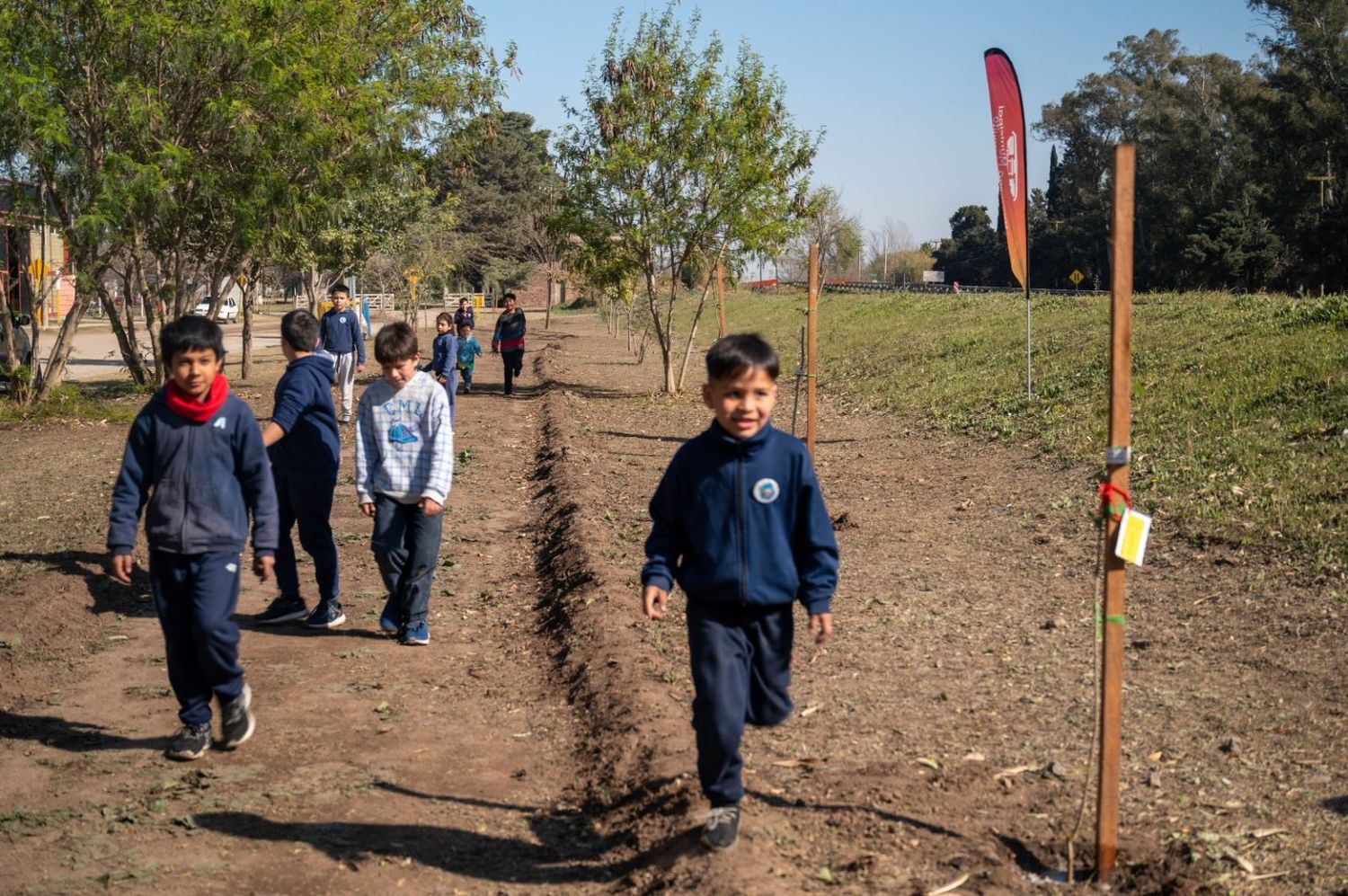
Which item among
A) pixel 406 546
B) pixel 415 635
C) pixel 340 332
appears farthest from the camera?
pixel 340 332

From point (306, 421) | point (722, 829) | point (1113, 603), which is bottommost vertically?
point (722, 829)

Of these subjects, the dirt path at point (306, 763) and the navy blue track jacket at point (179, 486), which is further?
the navy blue track jacket at point (179, 486)

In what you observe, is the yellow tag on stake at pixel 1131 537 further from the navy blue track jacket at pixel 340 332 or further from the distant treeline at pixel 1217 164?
the distant treeline at pixel 1217 164

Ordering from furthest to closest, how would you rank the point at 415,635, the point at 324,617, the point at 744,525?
the point at 324,617, the point at 415,635, the point at 744,525

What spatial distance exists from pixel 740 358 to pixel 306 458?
13.6 feet

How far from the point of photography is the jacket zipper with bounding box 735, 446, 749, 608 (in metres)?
4.34

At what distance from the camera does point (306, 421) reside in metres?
7.75

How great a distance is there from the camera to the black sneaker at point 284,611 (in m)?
8.05

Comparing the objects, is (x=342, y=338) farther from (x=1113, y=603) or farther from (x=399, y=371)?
(x=1113, y=603)

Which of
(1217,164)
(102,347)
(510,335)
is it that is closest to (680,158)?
(510,335)

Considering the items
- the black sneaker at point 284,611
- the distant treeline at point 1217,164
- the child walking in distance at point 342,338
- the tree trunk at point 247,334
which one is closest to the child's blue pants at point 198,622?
the black sneaker at point 284,611

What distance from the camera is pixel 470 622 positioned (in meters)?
8.35

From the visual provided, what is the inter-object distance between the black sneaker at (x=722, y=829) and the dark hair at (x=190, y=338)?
2678mm

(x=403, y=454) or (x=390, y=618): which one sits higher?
(x=403, y=454)
